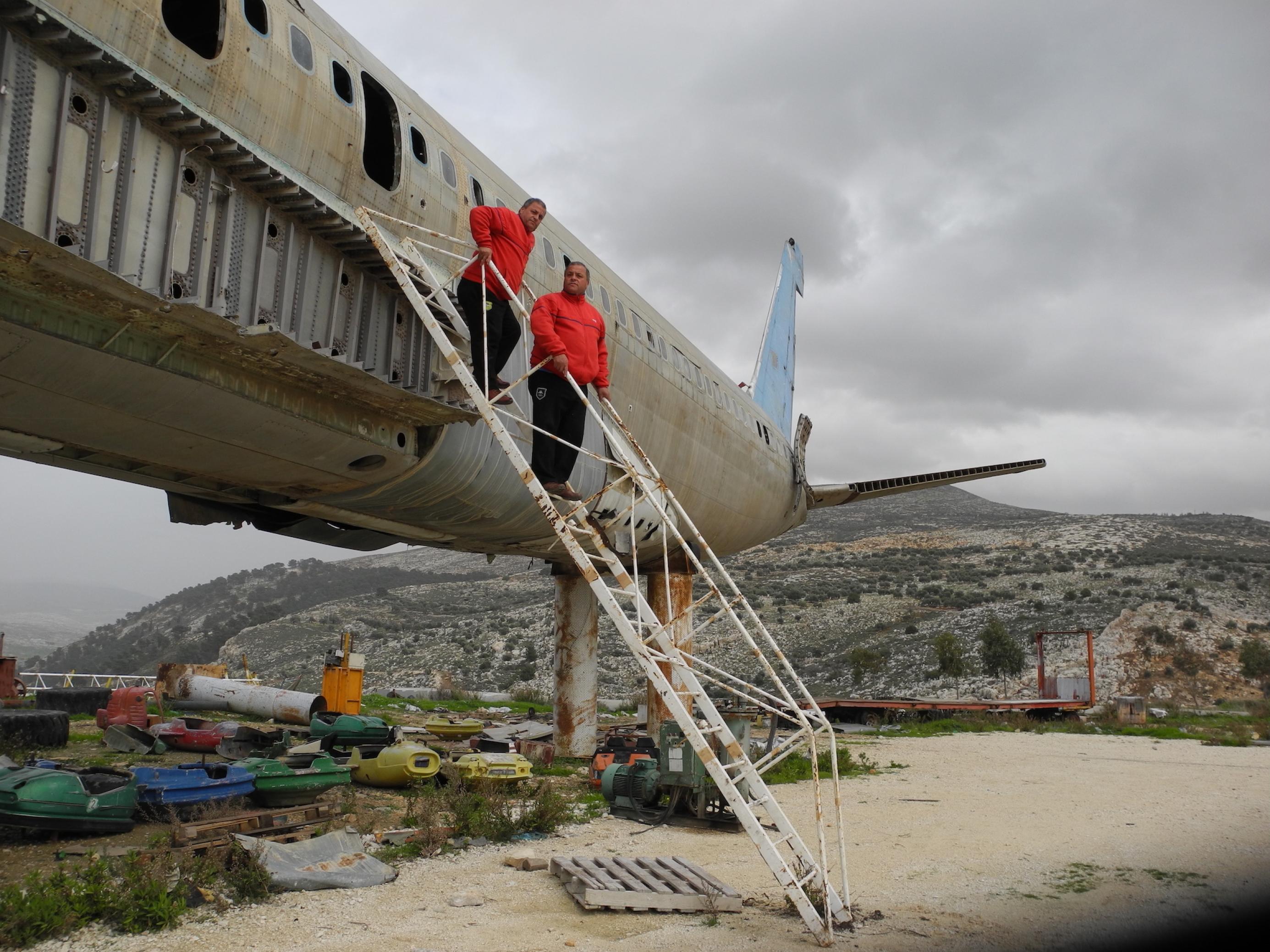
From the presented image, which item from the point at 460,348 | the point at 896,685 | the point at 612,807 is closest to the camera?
the point at 460,348

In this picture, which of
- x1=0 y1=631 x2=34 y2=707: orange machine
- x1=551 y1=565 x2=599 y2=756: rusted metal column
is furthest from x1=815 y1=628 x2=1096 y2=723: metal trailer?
x1=0 y1=631 x2=34 y2=707: orange machine

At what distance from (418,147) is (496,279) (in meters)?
2.06

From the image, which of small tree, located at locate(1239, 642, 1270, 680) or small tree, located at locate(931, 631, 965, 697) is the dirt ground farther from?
small tree, located at locate(1239, 642, 1270, 680)

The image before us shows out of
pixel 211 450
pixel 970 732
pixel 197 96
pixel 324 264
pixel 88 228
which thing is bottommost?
pixel 970 732

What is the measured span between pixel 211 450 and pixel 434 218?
10.0 feet

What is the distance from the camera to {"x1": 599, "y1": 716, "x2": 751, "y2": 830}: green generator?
9555 millimetres

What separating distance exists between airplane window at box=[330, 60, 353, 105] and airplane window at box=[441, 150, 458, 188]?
1.41 metres

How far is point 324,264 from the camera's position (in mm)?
7227

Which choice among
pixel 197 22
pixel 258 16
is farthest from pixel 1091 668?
pixel 197 22

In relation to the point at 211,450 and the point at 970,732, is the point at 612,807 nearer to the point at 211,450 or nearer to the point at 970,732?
the point at 211,450

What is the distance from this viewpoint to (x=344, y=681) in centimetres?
1698

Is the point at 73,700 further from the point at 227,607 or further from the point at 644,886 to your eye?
the point at 227,607

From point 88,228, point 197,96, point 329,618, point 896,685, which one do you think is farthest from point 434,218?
point 329,618

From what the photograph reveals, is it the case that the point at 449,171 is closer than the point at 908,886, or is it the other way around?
the point at 908,886
